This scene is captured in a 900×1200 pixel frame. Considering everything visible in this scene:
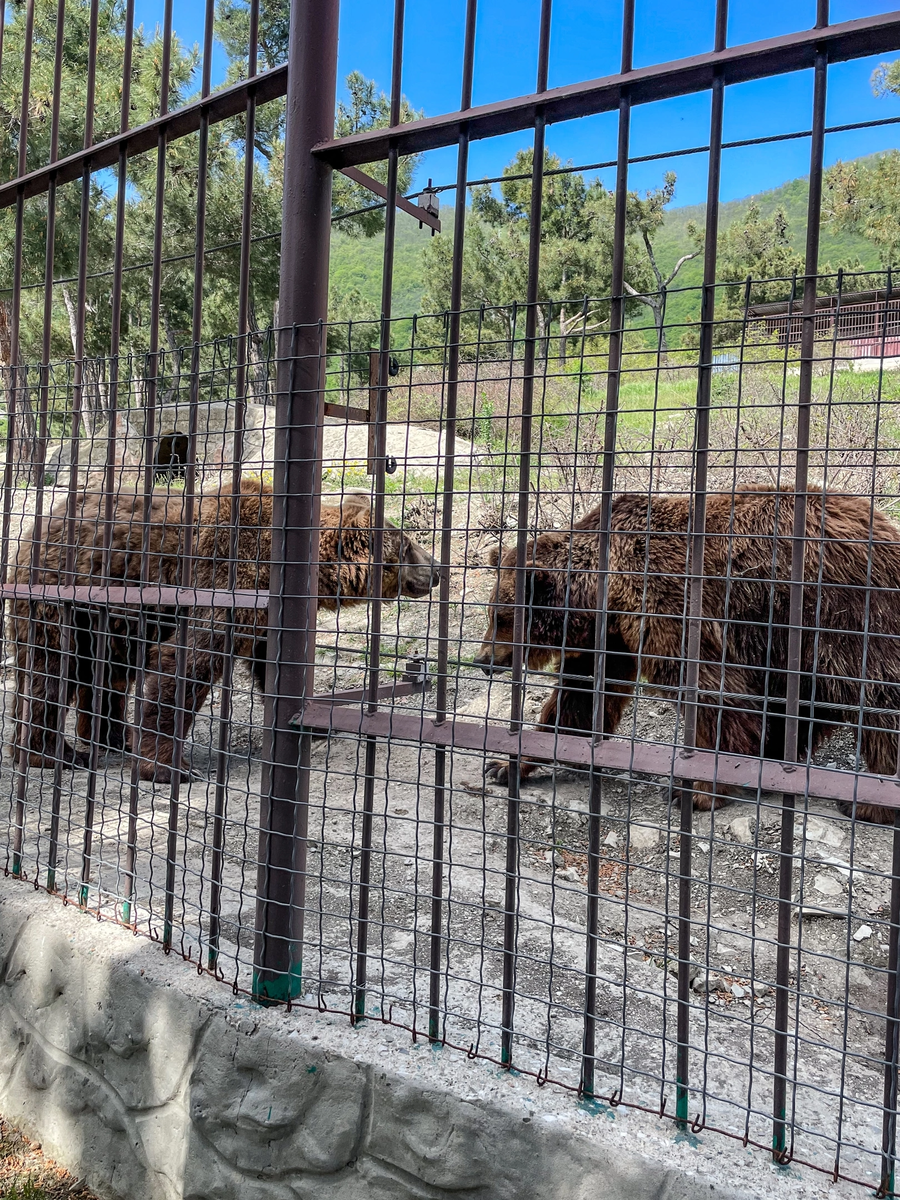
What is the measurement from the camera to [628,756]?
202cm

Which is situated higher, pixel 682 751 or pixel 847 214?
pixel 847 214

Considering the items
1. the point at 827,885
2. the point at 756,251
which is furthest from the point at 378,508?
the point at 756,251

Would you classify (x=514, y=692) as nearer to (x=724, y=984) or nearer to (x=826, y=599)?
(x=724, y=984)

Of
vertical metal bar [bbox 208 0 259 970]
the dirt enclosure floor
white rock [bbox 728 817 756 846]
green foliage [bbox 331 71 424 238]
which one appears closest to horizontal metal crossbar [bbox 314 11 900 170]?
vertical metal bar [bbox 208 0 259 970]

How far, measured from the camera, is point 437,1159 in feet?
6.97

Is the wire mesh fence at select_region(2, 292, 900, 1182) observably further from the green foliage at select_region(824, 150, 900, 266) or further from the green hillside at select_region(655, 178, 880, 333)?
the green hillside at select_region(655, 178, 880, 333)

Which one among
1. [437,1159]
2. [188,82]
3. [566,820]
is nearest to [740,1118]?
[437,1159]

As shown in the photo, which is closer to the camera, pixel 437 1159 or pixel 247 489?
pixel 437 1159

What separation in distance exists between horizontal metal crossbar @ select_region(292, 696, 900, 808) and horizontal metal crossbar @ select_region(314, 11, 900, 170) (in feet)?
4.66

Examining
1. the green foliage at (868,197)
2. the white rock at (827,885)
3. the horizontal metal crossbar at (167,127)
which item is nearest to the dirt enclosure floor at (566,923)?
the white rock at (827,885)

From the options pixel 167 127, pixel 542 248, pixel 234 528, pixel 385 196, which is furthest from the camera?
pixel 542 248

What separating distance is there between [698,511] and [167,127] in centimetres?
219

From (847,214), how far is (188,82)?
15.0 metres

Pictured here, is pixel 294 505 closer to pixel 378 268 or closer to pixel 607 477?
pixel 607 477
